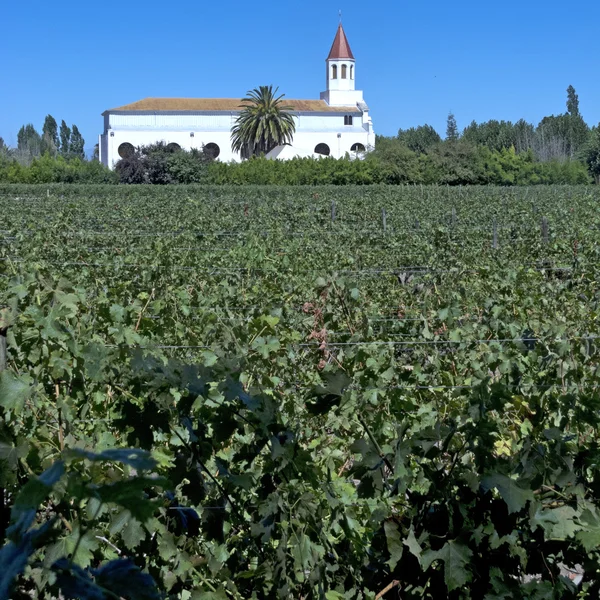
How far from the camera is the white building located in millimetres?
83688

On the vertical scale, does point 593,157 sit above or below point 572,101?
below

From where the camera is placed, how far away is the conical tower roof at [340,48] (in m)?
90.4

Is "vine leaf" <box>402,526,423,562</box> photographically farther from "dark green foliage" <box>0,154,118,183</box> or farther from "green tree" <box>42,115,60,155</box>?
"green tree" <box>42,115,60,155</box>

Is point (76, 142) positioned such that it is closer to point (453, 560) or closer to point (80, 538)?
point (453, 560)

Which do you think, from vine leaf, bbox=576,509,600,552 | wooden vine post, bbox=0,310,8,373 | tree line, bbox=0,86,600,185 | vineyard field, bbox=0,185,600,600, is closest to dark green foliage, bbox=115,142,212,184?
tree line, bbox=0,86,600,185

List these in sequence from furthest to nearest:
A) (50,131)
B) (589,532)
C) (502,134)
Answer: (50,131), (502,134), (589,532)

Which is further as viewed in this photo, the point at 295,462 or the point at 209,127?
the point at 209,127

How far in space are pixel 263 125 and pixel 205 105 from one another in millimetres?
12211

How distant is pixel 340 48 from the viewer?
91.1 m

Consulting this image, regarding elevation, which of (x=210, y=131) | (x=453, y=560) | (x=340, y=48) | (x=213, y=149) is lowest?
(x=453, y=560)

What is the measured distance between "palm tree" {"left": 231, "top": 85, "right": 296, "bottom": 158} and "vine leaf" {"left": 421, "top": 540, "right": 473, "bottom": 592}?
75933 millimetres

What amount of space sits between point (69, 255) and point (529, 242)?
587 centimetres

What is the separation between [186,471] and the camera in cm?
194

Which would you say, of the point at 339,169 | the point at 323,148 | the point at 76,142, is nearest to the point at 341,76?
the point at 323,148
